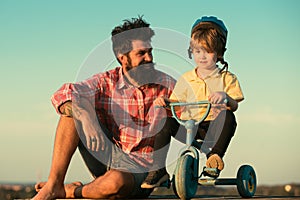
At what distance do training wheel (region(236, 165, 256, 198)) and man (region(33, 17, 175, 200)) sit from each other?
75 centimetres

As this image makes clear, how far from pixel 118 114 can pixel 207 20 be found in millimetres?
1148

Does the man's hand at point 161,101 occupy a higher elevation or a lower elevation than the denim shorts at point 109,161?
higher

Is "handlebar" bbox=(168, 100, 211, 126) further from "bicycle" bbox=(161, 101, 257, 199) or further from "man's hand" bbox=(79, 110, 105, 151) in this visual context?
"man's hand" bbox=(79, 110, 105, 151)

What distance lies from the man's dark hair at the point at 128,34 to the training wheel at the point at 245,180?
4.96ft

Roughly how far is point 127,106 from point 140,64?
1.29ft

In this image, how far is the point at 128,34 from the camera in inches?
221

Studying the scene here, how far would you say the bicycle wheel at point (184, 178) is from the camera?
4355mm

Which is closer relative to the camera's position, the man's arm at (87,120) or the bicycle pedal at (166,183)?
the bicycle pedal at (166,183)

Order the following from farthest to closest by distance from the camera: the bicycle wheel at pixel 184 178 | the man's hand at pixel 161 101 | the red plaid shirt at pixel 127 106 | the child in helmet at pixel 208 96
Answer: the red plaid shirt at pixel 127 106 → the man's hand at pixel 161 101 → the child in helmet at pixel 208 96 → the bicycle wheel at pixel 184 178

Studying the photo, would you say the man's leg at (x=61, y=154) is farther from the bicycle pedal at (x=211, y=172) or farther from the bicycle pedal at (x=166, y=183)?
the bicycle pedal at (x=211, y=172)

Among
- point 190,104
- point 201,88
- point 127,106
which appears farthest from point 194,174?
point 127,106

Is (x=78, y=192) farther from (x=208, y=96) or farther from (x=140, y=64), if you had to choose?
(x=208, y=96)

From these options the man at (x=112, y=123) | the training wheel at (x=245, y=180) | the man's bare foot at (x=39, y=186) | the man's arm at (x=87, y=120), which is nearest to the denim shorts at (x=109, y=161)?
the man at (x=112, y=123)

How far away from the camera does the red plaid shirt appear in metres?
5.18
